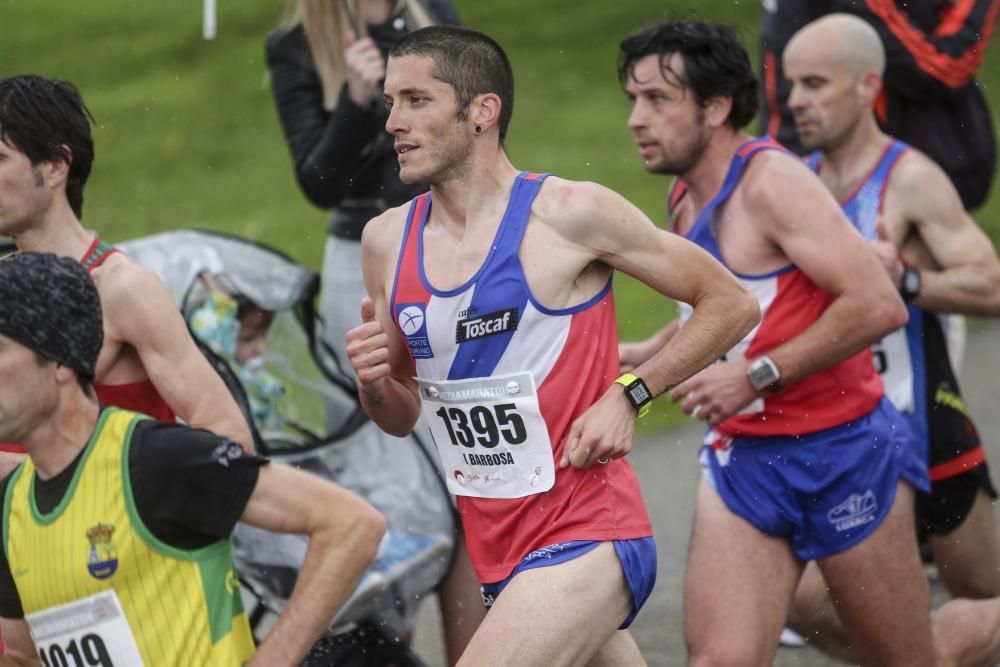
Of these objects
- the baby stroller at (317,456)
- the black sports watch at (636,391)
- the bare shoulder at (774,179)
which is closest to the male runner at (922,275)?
the bare shoulder at (774,179)

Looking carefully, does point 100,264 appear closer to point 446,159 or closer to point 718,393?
point 446,159

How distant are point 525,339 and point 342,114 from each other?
2.46 metres

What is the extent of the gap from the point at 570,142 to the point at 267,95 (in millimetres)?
3582

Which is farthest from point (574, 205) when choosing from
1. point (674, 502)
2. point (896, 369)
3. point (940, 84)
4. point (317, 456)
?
point (674, 502)

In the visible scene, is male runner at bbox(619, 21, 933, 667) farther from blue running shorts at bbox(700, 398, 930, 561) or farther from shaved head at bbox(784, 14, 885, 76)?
shaved head at bbox(784, 14, 885, 76)

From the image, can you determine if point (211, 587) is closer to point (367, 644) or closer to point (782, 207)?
point (367, 644)

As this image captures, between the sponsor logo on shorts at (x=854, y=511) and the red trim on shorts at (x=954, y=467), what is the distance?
1061 mm

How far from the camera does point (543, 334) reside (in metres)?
4.56

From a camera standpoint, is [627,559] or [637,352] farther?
[637,352]

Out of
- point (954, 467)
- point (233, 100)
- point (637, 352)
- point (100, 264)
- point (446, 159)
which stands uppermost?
point (446, 159)

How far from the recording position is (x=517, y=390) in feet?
15.0

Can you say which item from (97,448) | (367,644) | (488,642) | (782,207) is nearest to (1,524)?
(97,448)

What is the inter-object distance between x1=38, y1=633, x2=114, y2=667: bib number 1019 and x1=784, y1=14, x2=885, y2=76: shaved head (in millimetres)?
3978

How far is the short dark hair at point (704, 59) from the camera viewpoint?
5.77 meters
